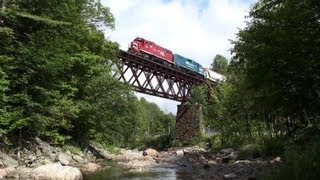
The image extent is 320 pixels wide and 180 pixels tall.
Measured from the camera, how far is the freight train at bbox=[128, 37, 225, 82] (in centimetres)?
5561

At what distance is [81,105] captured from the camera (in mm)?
32750

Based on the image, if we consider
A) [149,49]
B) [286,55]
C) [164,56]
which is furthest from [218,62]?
[286,55]

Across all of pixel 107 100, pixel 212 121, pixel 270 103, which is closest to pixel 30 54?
pixel 107 100

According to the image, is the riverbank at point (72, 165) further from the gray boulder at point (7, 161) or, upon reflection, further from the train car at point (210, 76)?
the train car at point (210, 76)

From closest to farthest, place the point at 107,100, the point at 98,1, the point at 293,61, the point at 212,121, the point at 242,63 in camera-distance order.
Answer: the point at 293,61 → the point at 242,63 → the point at 107,100 → the point at 98,1 → the point at 212,121

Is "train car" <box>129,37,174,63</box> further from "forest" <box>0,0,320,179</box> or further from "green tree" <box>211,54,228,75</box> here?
"green tree" <box>211,54,228,75</box>

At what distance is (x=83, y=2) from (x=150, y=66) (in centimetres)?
1961

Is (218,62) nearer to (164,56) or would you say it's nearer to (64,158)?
(164,56)

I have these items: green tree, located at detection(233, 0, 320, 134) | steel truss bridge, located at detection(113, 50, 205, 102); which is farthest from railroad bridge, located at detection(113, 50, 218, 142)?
green tree, located at detection(233, 0, 320, 134)

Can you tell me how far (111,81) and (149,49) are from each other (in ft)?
71.1

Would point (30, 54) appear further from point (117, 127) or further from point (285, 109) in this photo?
point (285, 109)

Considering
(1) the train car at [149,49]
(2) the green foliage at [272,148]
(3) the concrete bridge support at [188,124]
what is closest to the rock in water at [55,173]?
(2) the green foliage at [272,148]

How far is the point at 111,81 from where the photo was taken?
3591cm

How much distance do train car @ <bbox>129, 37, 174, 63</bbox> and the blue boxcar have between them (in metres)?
2.00
